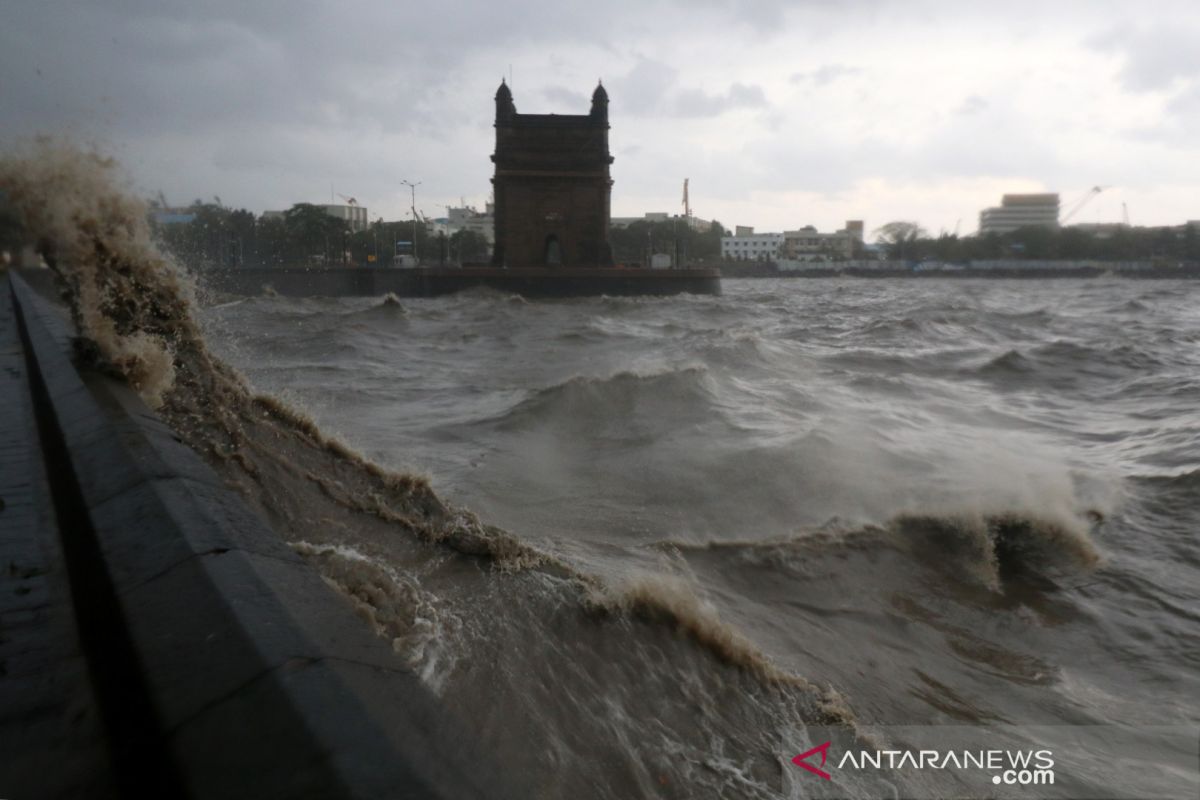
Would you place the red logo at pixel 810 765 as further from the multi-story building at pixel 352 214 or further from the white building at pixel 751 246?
the white building at pixel 751 246

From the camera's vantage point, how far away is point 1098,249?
9306 centimetres

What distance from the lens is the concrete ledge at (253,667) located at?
1033 millimetres

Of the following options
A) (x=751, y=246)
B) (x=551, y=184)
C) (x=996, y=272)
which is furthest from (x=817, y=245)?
(x=551, y=184)

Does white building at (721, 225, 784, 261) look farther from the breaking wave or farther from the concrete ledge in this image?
the concrete ledge

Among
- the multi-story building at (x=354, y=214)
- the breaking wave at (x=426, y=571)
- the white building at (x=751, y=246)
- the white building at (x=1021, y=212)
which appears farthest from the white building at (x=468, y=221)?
the breaking wave at (x=426, y=571)

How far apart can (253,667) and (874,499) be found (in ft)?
14.6

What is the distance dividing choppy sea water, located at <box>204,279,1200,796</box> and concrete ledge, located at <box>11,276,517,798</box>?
3.88 feet

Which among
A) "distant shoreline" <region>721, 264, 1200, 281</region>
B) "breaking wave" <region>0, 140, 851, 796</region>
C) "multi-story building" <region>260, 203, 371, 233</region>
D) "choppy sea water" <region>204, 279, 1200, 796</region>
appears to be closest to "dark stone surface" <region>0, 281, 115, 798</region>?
"breaking wave" <region>0, 140, 851, 796</region>

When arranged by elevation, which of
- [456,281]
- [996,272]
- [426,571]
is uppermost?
[996,272]

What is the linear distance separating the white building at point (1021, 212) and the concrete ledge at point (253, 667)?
12639 cm

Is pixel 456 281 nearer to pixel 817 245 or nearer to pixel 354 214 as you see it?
pixel 354 214

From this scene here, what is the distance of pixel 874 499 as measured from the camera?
5.08 m

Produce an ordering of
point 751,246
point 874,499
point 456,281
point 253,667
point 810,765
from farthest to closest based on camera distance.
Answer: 1. point 751,246
2. point 456,281
3. point 874,499
4. point 810,765
5. point 253,667

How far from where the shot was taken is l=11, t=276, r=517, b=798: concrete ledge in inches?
40.7
